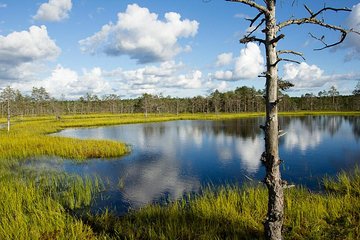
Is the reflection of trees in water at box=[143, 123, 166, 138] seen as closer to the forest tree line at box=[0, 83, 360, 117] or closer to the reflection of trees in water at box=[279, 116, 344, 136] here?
the reflection of trees in water at box=[279, 116, 344, 136]

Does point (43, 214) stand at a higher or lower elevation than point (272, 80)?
lower

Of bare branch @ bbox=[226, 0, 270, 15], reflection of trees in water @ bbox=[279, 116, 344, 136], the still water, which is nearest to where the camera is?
bare branch @ bbox=[226, 0, 270, 15]

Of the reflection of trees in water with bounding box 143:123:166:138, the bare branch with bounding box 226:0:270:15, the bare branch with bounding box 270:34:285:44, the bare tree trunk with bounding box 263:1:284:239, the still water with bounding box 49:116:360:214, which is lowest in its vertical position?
the still water with bounding box 49:116:360:214

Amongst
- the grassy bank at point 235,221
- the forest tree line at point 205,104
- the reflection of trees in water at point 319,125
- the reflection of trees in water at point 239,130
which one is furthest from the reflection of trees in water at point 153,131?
the forest tree line at point 205,104

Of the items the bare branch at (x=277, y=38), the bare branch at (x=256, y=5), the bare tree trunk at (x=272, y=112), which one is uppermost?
the bare branch at (x=256, y=5)

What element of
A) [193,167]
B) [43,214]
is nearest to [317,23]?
[43,214]

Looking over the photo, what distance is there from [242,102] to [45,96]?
10122cm

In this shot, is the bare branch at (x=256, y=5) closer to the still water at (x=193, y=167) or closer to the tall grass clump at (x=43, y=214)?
the tall grass clump at (x=43, y=214)

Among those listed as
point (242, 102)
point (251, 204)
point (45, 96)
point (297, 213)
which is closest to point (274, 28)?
point (297, 213)

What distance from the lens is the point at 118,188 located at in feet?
59.6

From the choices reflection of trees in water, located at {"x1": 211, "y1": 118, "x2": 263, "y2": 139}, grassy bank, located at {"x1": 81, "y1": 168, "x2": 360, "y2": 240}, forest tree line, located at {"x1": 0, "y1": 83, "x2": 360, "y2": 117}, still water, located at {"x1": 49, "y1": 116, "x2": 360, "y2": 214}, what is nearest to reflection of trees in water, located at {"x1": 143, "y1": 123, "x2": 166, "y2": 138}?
reflection of trees in water, located at {"x1": 211, "y1": 118, "x2": 263, "y2": 139}

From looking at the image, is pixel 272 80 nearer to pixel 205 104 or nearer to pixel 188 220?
pixel 188 220

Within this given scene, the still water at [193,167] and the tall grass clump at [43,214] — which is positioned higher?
the tall grass clump at [43,214]

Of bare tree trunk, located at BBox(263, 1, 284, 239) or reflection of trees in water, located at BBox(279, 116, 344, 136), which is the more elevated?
bare tree trunk, located at BBox(263, 1, 284, 239)
